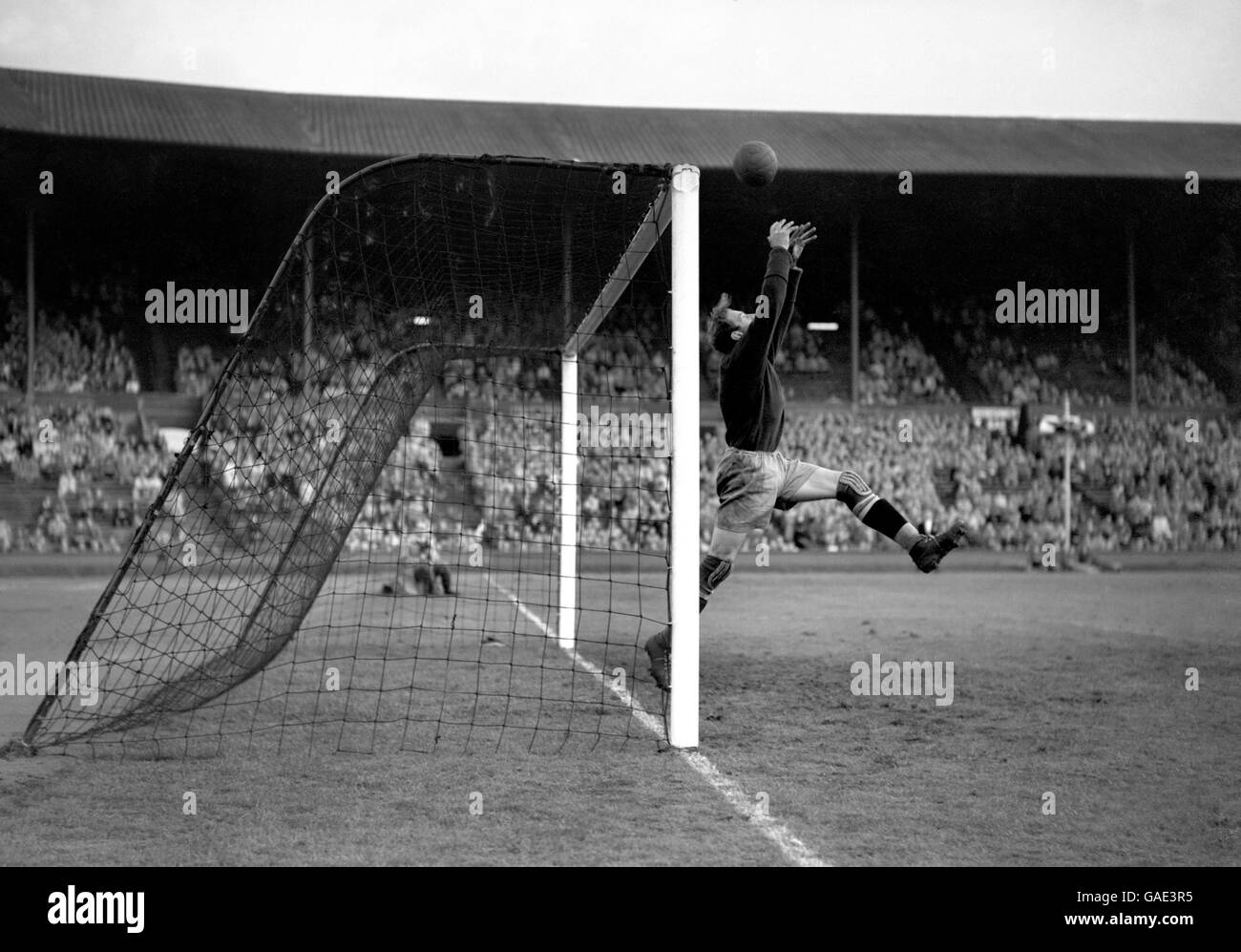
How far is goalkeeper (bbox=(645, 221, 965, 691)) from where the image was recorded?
655 cm

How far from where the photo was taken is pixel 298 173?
2875cm

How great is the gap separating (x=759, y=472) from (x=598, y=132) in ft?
86.3

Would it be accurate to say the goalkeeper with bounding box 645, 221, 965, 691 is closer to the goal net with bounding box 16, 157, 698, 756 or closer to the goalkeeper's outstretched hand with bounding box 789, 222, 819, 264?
the goalkeeper's outstretched hand with bounding box 789, 222, 819, 264

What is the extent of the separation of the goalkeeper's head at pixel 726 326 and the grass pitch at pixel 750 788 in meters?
2.27

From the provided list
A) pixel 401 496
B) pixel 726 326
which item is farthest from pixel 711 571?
pixel 401 496

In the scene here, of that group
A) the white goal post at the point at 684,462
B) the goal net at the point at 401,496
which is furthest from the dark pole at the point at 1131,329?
the white goal post at the point at 684,462

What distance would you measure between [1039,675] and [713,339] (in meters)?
4.24

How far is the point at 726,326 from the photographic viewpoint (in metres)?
6.88

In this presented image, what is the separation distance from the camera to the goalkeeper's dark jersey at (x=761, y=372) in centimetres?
A: 641

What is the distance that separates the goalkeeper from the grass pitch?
3.28ft

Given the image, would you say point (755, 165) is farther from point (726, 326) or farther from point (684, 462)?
point (684, 462)

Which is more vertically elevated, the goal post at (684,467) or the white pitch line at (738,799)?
the goal post at (684,467)

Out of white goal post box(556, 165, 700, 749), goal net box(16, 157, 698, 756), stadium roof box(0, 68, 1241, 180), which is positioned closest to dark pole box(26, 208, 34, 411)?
stadium roof box(0, 68, 1241, 180)

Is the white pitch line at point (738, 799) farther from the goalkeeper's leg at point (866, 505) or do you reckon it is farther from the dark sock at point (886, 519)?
the dark sock at point (886, 519)
